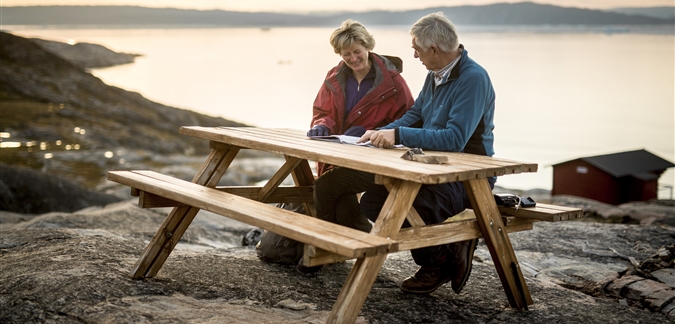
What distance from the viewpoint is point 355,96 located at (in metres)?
4.89

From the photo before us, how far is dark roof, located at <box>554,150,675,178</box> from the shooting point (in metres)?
16.4

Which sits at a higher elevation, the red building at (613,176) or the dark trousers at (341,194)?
the dark trousers at (341,194)

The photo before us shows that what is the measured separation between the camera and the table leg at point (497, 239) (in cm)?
364

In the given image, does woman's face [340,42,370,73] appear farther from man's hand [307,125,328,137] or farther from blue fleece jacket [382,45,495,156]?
blue fleece jacket [382,45,495,156]

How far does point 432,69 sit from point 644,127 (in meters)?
47.1

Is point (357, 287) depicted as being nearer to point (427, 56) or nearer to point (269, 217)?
point (269, 217)

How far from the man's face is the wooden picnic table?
0.52m

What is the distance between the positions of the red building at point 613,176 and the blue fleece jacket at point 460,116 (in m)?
13.2

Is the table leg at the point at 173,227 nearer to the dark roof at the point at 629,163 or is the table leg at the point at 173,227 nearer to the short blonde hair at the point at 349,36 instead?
the short blonde hair at the point at 349,36

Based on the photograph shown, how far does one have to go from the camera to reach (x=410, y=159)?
3545mm

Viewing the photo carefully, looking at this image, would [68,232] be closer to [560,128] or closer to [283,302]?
[283,302]

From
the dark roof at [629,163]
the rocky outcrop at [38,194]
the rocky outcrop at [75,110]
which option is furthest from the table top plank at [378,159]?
the rocky outcrop at [75,110]

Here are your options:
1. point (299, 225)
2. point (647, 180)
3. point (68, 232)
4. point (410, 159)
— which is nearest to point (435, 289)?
point (410, 159)

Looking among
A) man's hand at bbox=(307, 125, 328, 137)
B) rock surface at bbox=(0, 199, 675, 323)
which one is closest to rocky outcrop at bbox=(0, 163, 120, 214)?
rock surface at bbox=(0, 199, 675, 323)
